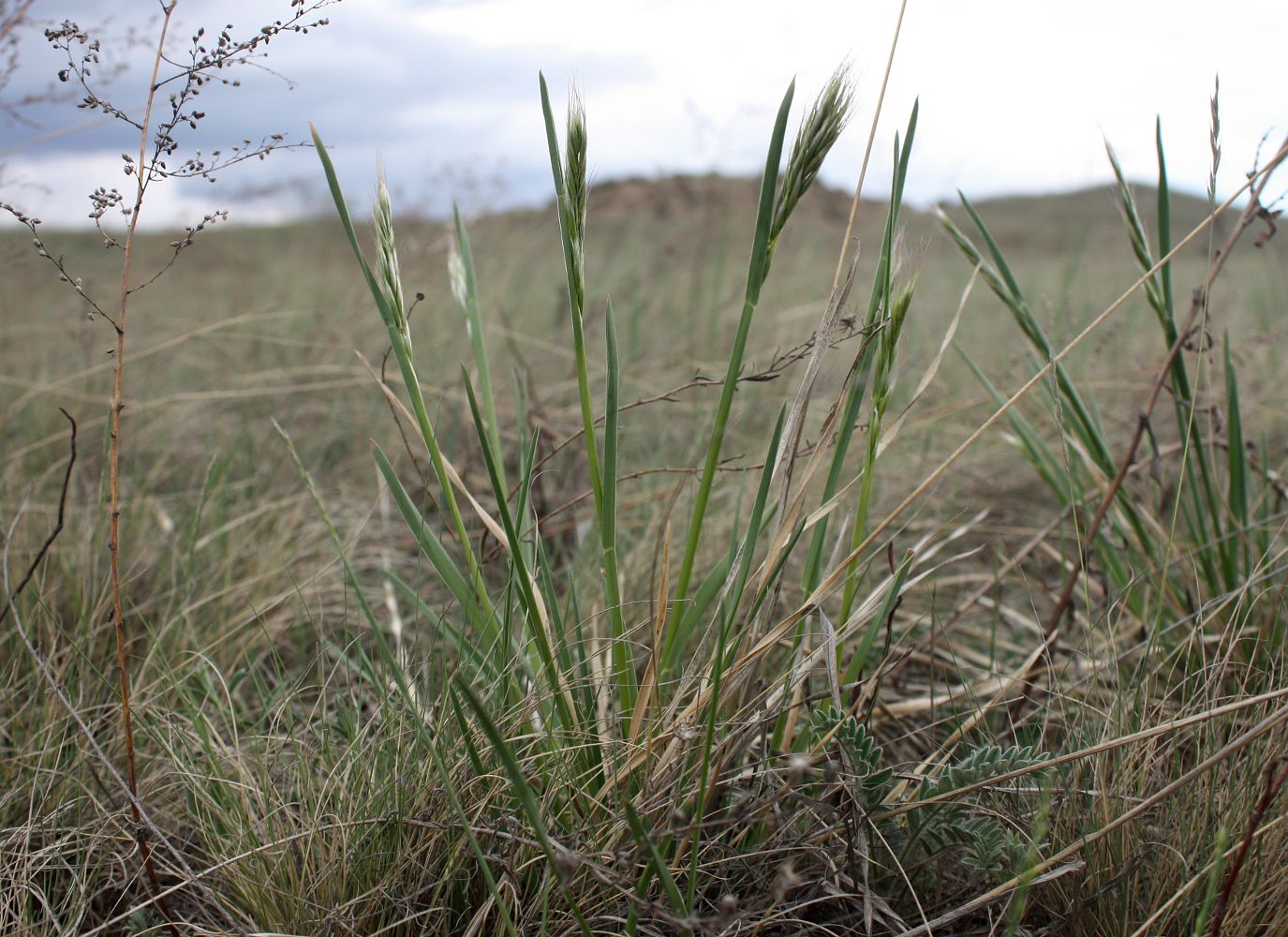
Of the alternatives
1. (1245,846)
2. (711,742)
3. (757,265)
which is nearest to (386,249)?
(757,265)

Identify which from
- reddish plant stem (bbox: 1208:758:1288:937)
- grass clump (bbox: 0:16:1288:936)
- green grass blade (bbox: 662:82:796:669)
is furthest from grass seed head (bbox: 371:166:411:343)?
reddish plant stem (bbox: 1208:758:1288:937)

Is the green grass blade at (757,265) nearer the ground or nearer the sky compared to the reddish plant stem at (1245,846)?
nearer the sky

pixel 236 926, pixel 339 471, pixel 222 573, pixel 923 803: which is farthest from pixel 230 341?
pixel 923 803

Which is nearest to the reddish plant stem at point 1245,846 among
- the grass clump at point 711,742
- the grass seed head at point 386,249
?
the grass clump at point 711,742

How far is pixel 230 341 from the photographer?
3.64m

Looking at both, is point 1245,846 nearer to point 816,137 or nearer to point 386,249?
point 816,137

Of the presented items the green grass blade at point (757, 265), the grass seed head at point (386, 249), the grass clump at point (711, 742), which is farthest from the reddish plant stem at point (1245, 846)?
the grass seed head at point (386, 249)

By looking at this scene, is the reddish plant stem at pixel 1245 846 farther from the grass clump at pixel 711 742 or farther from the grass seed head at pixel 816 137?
the grass seed head at pixel 816 137

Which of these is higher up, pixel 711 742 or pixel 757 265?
pixel 757 265

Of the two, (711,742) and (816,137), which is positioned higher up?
(816,137)

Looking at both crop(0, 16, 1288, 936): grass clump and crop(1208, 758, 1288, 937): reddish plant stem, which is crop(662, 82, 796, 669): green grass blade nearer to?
crop(0, 16, 1288, 936): grass clump

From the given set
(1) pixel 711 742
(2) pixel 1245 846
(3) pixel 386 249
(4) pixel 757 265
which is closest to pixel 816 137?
(4) pixel 757 265

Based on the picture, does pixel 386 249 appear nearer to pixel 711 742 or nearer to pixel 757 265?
pixel 757 265

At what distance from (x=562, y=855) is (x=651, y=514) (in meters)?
1.21
